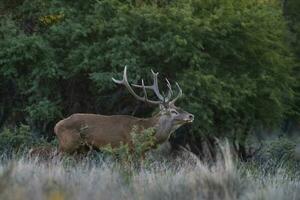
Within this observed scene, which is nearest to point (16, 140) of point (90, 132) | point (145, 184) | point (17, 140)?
point (17, 140)

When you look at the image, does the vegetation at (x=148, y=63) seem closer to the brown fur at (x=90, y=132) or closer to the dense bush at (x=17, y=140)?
the dense bush at (x=17, y=140)

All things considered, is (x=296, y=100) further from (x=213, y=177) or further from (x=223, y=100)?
(x=213, y=177)

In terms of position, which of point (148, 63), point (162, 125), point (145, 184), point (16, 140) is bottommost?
point (16, 140)

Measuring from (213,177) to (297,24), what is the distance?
18.5m

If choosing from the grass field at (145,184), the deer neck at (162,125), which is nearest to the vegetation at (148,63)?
the deer neck at (162,125)

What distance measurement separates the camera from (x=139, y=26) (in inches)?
786

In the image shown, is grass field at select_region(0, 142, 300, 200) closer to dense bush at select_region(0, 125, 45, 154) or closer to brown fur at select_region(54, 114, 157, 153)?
brown fur at select_region(54, 114, 157, 153)

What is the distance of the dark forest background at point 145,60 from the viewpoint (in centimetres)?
1939

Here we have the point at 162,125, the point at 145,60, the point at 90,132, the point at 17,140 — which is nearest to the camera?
the point at 90,132

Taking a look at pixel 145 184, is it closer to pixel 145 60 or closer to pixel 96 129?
pixel 96 129

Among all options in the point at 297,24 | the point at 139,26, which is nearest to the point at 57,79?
the point at 139,26

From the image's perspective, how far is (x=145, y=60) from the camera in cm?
1981

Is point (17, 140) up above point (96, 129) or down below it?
below

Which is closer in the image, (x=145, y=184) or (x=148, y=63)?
(x=145, y=184)
